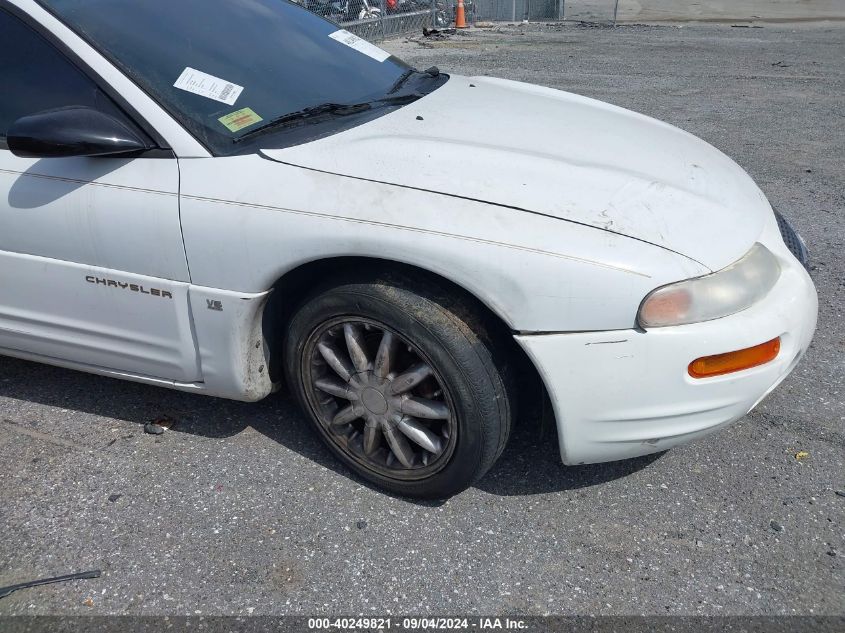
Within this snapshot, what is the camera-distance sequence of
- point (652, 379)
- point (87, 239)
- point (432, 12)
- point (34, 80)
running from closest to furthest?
1. point (652, 379)
2. point (87, 239)
3. point (34, 80)
4. point (432, 12)

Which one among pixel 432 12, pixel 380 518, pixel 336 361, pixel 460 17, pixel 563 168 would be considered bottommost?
pixel 460 17

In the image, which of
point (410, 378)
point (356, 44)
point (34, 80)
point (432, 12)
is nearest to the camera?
point (410, 378)

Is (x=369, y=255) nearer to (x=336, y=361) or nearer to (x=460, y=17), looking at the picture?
(x=336, y=361)

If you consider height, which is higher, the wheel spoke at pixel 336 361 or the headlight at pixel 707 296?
the headlight at pixel 707 296

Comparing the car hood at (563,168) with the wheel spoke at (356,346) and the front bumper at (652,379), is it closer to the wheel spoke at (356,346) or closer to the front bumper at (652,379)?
the front bumper at (652,379)

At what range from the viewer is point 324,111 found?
9.27 ft

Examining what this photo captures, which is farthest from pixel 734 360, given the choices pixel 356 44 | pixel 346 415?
pixel 356 44

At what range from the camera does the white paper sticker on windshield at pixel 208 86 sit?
260cm

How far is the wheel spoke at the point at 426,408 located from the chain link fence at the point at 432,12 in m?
8.74

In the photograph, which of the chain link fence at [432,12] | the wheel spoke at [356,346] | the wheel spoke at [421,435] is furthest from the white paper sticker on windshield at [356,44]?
the chain link fence at [432,12]

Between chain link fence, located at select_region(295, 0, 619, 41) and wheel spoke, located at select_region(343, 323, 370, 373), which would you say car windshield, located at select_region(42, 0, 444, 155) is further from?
chain link fence, located at select_region(295, 0, 619, 41)

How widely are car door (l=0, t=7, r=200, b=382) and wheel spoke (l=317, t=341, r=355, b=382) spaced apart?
0.45m

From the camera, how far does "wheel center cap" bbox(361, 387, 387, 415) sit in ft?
8.31

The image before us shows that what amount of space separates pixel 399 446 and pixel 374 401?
172 millimetres
